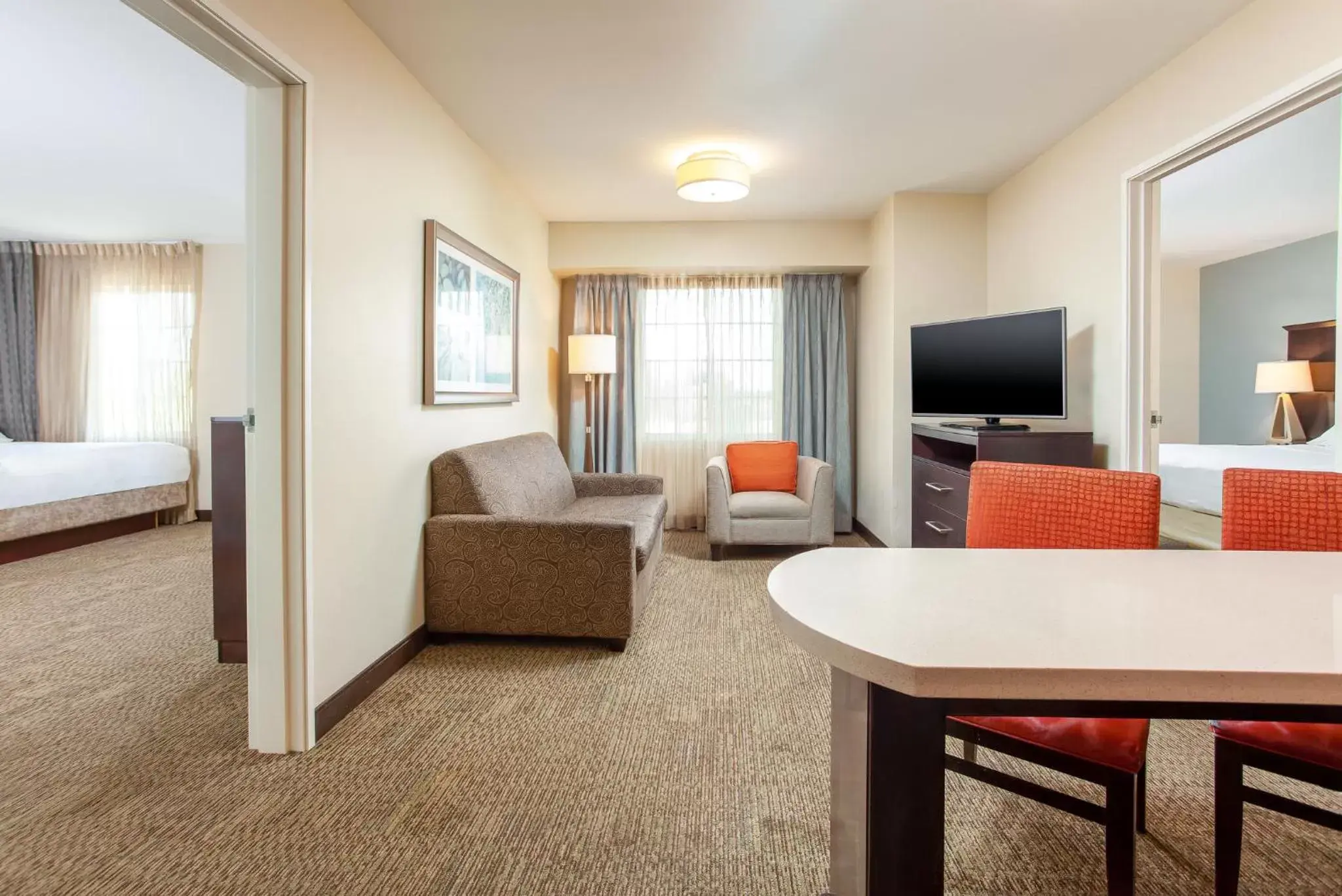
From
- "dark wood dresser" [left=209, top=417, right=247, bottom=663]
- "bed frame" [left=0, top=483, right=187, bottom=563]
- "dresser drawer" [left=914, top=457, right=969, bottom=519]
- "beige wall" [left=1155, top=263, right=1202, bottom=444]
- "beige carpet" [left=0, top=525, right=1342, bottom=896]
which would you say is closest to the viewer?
"beige carpet" [left=0, top=525, right=1342, bottom=896]

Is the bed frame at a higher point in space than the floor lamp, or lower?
lower

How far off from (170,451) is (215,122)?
330cm

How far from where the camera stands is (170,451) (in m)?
5.41

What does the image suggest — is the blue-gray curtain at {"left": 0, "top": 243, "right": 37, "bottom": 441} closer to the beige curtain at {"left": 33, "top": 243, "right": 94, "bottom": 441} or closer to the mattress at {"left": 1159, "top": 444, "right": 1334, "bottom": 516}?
the beige curtain at {"left": 33, "top": 243, "right": 94, "bottom": 441}

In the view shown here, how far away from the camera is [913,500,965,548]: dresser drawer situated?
3.37m

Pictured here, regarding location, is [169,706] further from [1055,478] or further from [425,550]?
[1055,478]

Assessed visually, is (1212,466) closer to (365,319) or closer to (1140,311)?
(1140,311)

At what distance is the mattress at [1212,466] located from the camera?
11.1 feet

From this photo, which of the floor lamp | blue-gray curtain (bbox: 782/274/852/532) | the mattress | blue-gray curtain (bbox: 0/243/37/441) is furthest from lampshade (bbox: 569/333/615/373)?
blue-gray curtain (bbox: 0/243/37/441)

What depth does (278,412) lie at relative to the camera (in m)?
1.96

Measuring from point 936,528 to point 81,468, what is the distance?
232 inches

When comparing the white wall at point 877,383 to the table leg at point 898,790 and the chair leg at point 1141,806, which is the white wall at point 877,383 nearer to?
the chair leg at point 1141,806

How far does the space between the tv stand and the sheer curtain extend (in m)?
1.89

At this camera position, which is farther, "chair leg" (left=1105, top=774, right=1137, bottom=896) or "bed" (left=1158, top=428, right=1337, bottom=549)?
"bed" (left=1158, top=428, right=1337, bottom=549)
